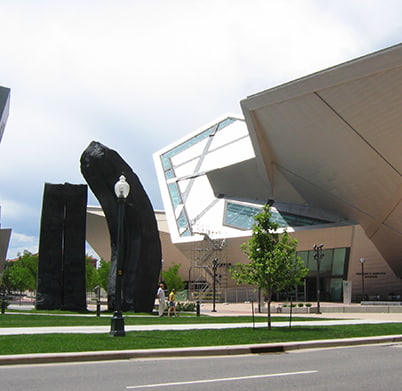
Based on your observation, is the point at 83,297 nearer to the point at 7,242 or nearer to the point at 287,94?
the point at 287,94

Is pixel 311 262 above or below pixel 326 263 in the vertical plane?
above

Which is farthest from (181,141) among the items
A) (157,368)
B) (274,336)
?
(157,368)

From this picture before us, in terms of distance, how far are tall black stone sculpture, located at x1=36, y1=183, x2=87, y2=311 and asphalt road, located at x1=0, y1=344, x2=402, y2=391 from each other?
1641 centimetres

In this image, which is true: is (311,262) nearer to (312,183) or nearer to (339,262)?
(339,262)

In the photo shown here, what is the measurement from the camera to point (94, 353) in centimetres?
1030

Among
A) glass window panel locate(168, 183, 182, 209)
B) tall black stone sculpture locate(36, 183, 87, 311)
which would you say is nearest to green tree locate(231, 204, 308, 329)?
tall black stone sculpture locate(36, 183, 87, 311)

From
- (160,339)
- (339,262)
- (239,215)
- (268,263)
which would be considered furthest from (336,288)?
(160,339)

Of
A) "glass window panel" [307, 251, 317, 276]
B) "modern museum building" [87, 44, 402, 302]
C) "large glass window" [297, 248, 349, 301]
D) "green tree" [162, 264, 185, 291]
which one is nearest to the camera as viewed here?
Answer: "modern museum building" [87, 44, 402, 302]

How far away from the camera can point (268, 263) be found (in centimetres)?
1638

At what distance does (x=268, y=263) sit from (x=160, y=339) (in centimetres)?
497

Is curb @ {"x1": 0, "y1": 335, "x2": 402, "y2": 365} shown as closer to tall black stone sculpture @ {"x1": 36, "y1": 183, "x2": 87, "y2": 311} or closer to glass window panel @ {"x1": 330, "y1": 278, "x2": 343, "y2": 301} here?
tall black stone sculpture @ {"x1": 36, "y1": 183, "x2": 87, "y2": 311}

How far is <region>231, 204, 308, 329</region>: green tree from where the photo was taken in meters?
16.5

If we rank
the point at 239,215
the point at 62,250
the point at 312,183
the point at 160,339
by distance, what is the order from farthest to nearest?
the point at 239,215, the point at 312,183, the point at 62,250, the point at 160,339

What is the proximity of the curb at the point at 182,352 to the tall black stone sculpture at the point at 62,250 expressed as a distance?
51.0 ft
